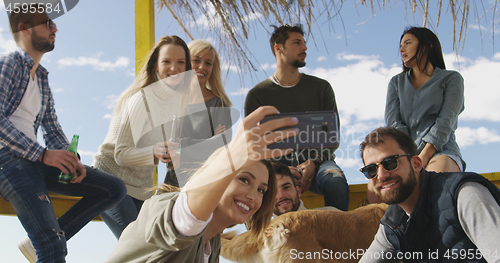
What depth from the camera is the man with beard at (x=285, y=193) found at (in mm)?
2324

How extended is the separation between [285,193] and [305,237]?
379mm

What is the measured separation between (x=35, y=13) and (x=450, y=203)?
212 cm

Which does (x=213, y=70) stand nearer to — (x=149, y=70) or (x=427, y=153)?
(x=149, y=70)

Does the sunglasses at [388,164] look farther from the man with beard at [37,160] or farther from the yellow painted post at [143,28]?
the yellow painted post at [143,28]

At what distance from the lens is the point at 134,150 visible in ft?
6.67

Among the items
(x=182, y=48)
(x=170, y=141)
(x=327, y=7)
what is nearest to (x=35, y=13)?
(x=182, y=48)

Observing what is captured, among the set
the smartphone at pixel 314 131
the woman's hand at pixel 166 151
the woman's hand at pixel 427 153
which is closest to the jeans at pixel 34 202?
the woman's hand at pixel 166 151

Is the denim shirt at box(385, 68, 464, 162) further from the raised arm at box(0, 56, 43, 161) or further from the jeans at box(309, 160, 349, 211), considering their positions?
the raised arm at box(0, 56, 43, 161)

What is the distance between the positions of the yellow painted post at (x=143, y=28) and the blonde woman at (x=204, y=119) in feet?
1.46

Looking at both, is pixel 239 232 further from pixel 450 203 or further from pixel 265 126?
pixel 265 126

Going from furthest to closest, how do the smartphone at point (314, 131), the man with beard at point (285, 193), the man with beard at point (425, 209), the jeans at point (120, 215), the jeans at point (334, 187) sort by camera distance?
the jeans at point (334, 187)
the man with beard at point (285, 193)
the jeans at point (120, 215)
the man with beard at point (425, 209)
the smartphone at point (314, 131)

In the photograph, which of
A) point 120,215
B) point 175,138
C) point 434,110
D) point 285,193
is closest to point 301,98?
point 285,193

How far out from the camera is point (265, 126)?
0.87 metres

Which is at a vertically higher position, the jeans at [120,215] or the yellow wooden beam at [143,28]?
the yellow wooden beam at [143,28]
